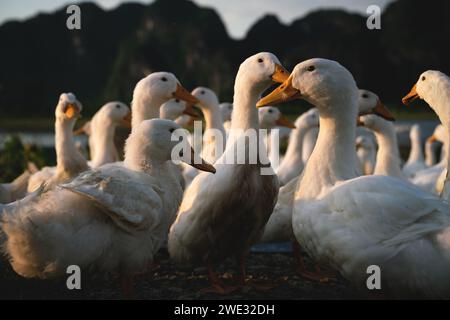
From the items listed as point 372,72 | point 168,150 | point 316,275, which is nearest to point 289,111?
point 372,72

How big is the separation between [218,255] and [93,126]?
11.1 ft

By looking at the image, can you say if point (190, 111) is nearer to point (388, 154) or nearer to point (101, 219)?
point (388, 154)

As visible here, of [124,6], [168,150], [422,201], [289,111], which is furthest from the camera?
[124,6]

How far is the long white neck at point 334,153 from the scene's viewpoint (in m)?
3.76

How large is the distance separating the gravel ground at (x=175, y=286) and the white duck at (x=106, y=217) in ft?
1.03

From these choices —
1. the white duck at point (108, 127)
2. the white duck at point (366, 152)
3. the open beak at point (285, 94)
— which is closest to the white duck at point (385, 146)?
the white duck at point (366, 152)

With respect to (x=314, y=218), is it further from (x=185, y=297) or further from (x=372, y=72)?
(x=372, y=72)

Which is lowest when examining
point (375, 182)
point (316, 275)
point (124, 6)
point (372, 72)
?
point (316, 275)

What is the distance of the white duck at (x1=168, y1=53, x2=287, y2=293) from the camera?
4078 millimetres

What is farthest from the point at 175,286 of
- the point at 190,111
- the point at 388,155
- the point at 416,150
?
the point at 416,150

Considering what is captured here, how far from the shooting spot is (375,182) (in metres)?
3.35

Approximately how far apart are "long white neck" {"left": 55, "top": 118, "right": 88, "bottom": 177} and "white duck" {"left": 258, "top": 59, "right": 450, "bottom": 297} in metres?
2.79

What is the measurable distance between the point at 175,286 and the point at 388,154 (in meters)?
3.29

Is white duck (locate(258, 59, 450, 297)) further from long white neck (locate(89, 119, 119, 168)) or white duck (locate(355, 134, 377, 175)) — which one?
white duck (locate(355, 134, 377, 175))
